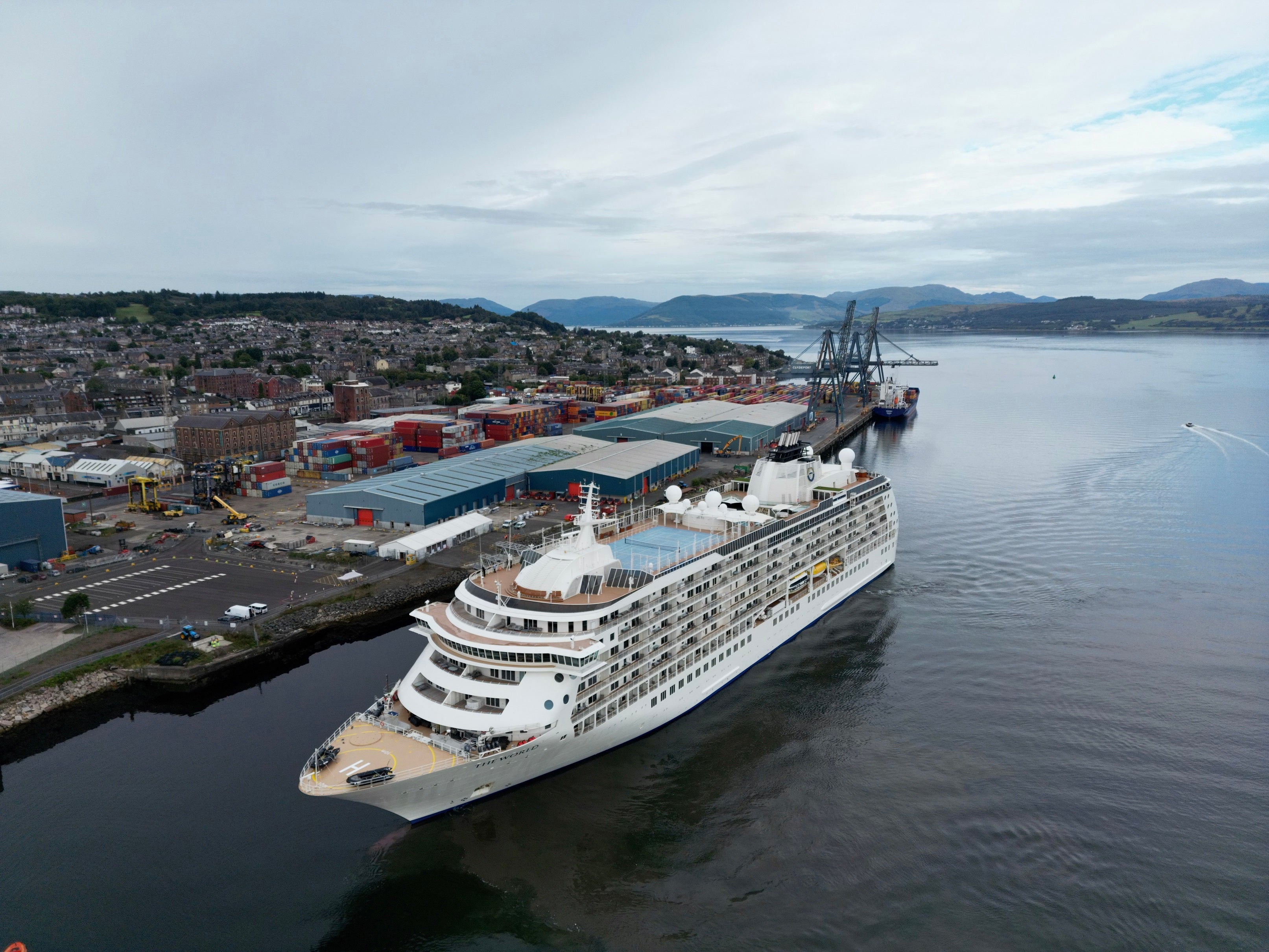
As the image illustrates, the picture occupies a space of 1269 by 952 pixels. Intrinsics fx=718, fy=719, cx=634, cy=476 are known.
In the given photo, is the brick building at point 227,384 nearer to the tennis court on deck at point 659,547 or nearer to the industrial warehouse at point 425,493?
the industrial warehouse at point 425,493

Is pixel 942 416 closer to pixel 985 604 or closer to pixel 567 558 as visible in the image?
pixel 985 604

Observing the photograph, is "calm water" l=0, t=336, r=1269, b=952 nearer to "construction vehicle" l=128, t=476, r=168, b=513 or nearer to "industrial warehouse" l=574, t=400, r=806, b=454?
"construction vehicle" l=128, t=476, r=168, b=513

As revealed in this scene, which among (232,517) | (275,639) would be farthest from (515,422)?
(275,639)

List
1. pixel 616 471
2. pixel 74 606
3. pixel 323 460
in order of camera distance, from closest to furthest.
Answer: pixel 74 606, pixel 616 471, pixel 323 460

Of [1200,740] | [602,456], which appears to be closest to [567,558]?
[1200,740]

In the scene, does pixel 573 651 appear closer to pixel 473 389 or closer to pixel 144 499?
pixel 144 499

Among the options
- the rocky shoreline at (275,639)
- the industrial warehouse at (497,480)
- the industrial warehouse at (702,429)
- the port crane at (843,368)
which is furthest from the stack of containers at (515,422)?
the rocky shoreline at (275,639)
